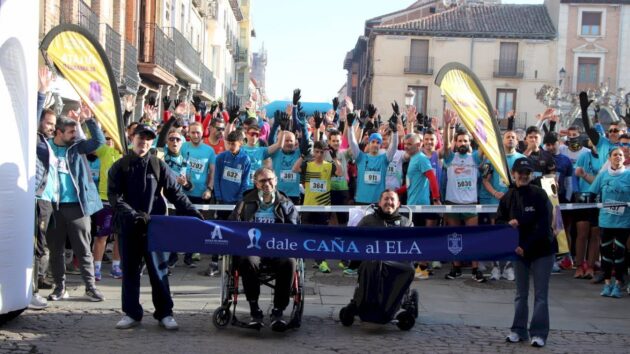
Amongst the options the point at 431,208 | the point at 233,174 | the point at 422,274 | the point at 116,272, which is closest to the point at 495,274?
the point at 422,274

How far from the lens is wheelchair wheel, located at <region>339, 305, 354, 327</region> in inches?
285

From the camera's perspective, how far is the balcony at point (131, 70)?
2208 centimetres

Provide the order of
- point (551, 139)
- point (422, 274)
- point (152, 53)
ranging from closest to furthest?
point (422, 274), point (551, 139), point (152, 53)

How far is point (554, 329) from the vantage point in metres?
7.52

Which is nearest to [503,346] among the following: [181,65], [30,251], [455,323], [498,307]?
[455,323]

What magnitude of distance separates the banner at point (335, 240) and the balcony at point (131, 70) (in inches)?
587

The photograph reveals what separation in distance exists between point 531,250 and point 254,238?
94.6 inches

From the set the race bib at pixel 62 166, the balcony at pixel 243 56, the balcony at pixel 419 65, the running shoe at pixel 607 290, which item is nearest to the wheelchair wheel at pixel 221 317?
the race bib at pixel 62 166

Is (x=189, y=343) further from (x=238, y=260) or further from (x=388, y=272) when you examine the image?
(x=388, y=272)

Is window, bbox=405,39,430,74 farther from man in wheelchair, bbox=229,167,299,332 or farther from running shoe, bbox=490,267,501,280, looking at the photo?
man in wheelchair, bbox=229,167,299,332

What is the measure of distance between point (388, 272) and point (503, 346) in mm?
1185

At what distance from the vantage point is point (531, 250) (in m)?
6.80

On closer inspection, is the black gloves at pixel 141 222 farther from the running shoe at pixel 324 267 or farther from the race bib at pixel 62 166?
the running shoe at pixel 324 267

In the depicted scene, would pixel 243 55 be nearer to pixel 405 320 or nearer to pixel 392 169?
pixel 392 169
